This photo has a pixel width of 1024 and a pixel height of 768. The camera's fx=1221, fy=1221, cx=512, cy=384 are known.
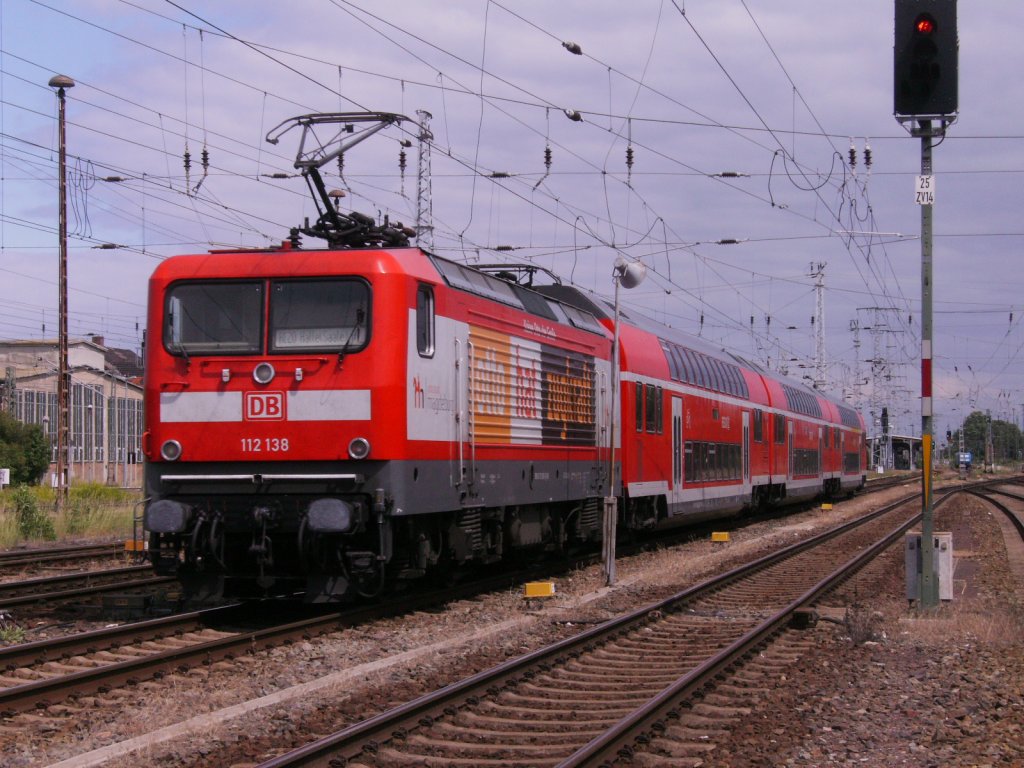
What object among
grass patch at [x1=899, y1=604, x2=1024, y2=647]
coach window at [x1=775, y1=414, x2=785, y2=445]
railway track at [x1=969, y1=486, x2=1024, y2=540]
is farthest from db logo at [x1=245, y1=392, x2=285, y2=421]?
coach window at [x1=775, y1=414, x2=785, y2=445]

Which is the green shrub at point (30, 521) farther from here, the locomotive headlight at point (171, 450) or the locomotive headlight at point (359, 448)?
the locomotive headlight at point (359, 448)

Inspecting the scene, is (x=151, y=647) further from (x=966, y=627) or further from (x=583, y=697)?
(x=966, y=627)

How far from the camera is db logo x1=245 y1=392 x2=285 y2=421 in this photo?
11.1 m

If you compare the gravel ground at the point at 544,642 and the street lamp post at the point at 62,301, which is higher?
the street lamp post at the point at 62,301

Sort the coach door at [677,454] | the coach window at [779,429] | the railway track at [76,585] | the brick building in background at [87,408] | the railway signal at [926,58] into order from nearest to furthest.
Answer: the railway signal at [926,58], the railway track at [76,585], the coach door at [677,454], the coach window at [779,429], the brick building in background at [87,408]

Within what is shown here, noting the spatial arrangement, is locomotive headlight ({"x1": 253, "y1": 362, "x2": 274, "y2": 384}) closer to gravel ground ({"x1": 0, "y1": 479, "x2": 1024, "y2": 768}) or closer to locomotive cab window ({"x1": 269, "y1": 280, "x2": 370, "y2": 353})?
locomotive cab window ({"x1": 269, "y1": 280, "x2": 370, "y2": 353})

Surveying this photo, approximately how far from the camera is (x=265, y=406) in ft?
36.7

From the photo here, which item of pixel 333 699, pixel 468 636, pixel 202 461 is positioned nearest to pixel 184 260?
pixel 202 461

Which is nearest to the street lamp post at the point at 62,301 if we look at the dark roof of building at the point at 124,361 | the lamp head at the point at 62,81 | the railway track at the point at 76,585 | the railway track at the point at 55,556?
the lamp head at the point at 62,81

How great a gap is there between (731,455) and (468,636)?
16.5m

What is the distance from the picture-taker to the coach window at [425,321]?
11641 millimetres

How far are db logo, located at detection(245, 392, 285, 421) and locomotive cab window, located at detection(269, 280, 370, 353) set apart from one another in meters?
0.45

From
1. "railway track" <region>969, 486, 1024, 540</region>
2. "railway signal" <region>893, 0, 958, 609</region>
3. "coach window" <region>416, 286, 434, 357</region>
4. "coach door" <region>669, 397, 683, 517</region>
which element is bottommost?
"railway track" <region>969, 486, 1024, 540</region>

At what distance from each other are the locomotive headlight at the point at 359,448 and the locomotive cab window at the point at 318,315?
865mm
